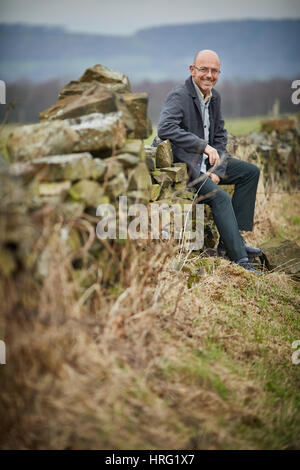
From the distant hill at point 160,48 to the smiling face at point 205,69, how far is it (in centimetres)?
7906

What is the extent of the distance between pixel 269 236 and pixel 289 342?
9.03ft

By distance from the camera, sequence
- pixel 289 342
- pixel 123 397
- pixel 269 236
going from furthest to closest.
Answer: pixel 269 236, pixel 289 342, pixel 123 397

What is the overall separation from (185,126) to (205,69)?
61 centimetres

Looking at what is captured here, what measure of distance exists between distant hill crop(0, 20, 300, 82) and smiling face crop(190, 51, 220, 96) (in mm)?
79061

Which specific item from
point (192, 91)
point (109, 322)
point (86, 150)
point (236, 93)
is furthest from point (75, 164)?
point (236, 93)

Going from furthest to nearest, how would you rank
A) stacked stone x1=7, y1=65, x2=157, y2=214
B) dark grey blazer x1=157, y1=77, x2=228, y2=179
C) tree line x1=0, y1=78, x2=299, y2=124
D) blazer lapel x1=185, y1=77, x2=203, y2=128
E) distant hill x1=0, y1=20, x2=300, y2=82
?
distant hill x1=0, y1=20, x2=300, y2=82
tree line x1=0, y1=78, x2=299, y2=124
blazer lapel x1=185, y1=77, x2=203, y2=128
dark grey blazer x1=157, y1=77, x2=228, y2=179
stacked stone x1=7, y1=65, x2=157, y2=214

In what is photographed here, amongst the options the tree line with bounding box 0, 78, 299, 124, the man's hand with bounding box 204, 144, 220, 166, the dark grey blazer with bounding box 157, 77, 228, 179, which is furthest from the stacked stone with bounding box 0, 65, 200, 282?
the tree line with bounding box 0, 78, 299, 124

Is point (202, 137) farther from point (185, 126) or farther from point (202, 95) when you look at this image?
point (202, 95)

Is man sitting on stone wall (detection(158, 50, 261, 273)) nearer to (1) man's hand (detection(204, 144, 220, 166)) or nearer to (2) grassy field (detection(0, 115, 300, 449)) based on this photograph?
(1) man's hand (detection(204, 144, 220, 166))

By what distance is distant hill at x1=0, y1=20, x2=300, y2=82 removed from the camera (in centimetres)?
8519

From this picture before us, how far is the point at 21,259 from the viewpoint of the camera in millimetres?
1897
